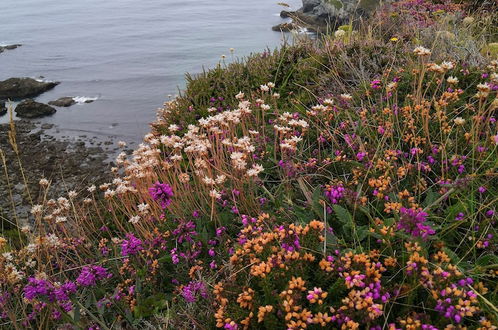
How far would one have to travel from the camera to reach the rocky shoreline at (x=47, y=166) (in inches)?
306

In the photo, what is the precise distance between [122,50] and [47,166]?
14890 mm

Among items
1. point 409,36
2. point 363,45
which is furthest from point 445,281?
point 409,36

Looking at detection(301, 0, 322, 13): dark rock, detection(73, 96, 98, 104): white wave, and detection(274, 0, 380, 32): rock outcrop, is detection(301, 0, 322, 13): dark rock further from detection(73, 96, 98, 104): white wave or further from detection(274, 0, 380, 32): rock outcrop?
detection(73, 96, 98, 104): white wave

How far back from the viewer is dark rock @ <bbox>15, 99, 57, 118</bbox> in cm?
1243

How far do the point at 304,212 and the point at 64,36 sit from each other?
1132 inches

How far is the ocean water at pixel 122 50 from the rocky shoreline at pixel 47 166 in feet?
3.12

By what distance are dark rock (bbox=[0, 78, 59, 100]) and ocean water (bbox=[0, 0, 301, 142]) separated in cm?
Result: 37

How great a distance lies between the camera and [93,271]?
110 inches

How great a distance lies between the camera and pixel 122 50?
22.3 m

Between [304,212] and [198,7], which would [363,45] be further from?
[198,7]

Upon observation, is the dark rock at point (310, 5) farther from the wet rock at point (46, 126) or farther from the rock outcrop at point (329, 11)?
the wet rock at point (46, 126)

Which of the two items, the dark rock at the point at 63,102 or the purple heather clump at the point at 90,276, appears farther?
the dark rock at the point at 63,102

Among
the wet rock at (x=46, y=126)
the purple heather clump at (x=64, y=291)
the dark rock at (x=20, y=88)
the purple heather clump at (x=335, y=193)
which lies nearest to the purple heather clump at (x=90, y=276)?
the purple heather clump at (x=64, y=291)

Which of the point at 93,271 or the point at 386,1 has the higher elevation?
the point at 386,1
